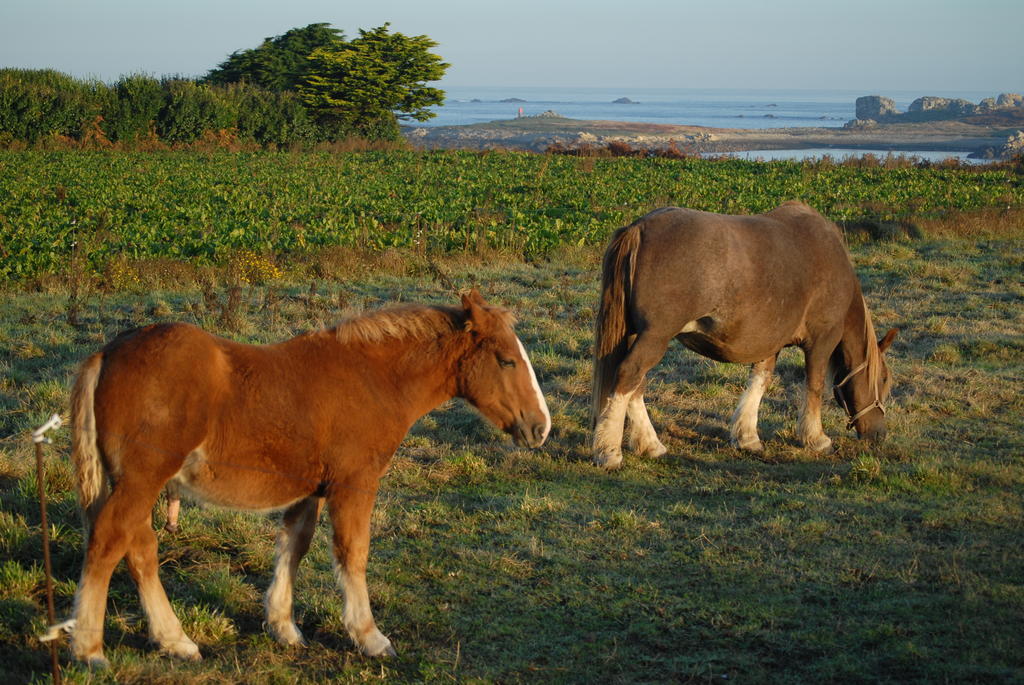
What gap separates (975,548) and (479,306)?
13.7 feet

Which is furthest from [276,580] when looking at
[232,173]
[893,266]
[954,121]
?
[954,121]

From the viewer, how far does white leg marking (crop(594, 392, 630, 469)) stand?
8172mm

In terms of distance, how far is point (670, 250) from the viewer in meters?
8.02

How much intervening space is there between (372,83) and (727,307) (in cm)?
5439

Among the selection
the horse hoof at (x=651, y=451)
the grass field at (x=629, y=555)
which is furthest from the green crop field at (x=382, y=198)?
the horse hoof at (x=651, y=451)

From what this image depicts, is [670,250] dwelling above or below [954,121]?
below

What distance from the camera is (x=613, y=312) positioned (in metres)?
8.16

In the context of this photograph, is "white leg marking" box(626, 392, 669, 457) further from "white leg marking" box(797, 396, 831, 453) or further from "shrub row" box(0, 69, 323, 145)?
"shrub row" box(0, 69, 323, 145)

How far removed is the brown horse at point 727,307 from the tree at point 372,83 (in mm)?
50437

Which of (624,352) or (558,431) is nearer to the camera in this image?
(624,352)

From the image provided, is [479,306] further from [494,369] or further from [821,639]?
[821,639]

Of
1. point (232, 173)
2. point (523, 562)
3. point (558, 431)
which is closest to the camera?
point (523, 562)

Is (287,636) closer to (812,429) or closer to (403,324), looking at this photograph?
(403,324)

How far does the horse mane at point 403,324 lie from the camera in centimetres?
493
